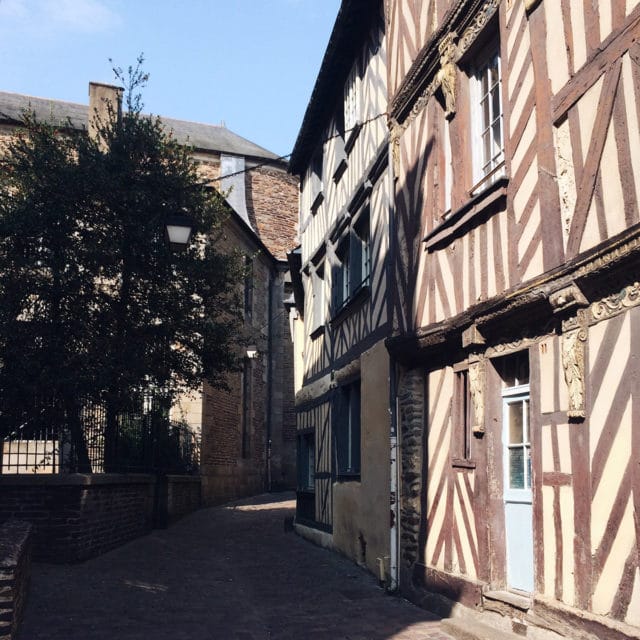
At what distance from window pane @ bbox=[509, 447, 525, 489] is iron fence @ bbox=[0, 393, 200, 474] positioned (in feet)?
23.4

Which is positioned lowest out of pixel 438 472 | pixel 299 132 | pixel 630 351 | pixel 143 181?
pixel 438 472

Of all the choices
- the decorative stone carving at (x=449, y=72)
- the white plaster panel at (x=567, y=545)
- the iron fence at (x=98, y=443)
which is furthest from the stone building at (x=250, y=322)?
the white plaster panel at (x=567, y=545)

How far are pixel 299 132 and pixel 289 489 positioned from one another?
48.8 feet

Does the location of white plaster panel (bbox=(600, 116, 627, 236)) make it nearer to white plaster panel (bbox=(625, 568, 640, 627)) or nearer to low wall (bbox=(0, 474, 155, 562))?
white plaster panel (bbox=(625, 568, 640, 627))

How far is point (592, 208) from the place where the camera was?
17.0ft

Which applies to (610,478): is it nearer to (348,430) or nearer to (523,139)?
(523,139)

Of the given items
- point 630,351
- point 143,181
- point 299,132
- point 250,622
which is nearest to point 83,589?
point 250,622

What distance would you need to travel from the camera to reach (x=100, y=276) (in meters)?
12.5

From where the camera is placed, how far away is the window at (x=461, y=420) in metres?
7.23

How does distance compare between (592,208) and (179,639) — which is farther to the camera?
(179,639)

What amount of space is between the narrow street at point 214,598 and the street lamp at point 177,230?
12.1ft

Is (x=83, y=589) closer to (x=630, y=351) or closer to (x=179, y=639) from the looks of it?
(x=179, y=639)

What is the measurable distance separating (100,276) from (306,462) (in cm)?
492

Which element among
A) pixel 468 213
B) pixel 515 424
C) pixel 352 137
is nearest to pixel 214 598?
pixel 515 424
